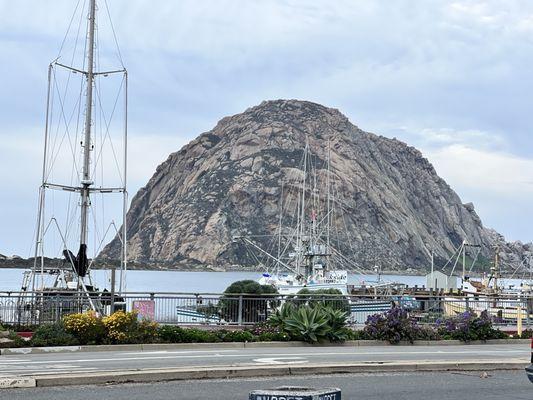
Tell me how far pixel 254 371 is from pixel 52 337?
28.8 feet

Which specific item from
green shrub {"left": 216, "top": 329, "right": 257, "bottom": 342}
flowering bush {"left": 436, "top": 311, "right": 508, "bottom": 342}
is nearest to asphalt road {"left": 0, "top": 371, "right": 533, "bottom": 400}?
green shrub {"left": 216, "top": 329, "right": 257, "bottom": 342}

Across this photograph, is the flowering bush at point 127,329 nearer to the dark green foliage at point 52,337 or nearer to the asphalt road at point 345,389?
the dark green foliage at point 52,337

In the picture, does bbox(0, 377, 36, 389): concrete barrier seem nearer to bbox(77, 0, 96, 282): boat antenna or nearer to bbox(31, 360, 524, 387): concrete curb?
bbox(31, 360, 524, 387): concrete curb

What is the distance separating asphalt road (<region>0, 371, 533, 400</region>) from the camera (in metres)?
13.7

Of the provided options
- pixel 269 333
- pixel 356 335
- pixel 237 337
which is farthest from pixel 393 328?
pixel 237 337

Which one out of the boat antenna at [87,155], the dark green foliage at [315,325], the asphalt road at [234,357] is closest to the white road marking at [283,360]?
the asphalt road at [234,357]

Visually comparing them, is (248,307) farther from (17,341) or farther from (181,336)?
(17,341)

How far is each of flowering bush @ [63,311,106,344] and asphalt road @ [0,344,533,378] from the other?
4.49 ft

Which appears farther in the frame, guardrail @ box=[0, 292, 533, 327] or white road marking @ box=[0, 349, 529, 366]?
guardrail @ box=[0, 292, 533, 327]

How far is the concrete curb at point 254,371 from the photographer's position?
48.9ft

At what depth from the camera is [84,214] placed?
35625mm

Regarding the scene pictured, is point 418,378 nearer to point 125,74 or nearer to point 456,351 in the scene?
point 456,351

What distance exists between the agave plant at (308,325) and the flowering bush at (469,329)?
4.82m

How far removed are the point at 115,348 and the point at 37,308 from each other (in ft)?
19.9
